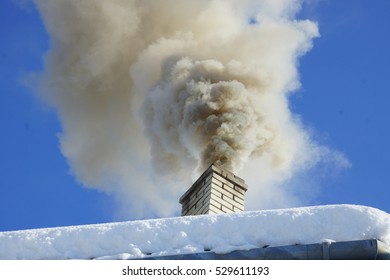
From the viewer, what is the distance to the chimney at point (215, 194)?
1019 cm

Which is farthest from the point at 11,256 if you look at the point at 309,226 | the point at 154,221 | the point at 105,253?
the point at 309,226

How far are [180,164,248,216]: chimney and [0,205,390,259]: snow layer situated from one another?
4.66m

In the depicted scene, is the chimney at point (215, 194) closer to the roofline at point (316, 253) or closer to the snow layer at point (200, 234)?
the snow layer at point (200, 234)

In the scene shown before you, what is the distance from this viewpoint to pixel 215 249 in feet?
16.2

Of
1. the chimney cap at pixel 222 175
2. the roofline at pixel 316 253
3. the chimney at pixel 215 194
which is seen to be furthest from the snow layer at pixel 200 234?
the chimney cap at pixel 222 175

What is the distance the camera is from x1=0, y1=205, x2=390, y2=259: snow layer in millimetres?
4785

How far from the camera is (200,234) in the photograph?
5047 millimetres

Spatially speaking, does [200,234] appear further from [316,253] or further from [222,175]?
[222,175]

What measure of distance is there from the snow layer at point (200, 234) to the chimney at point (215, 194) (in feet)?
15.3

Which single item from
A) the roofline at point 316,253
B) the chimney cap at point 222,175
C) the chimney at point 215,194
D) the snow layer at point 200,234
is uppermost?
the chimney cap at point 222,175

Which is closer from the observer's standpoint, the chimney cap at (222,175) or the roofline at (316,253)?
the roofline at (316,253)
